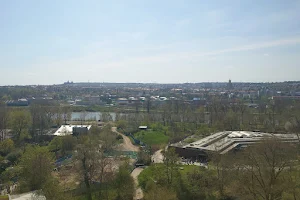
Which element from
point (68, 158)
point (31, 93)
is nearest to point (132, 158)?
point (68, 158)

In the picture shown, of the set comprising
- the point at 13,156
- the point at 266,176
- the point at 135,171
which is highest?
the point at 266,176

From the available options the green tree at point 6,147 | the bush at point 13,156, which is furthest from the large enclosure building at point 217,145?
the green tree at point 6,147

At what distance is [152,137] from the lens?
3095 centimetres

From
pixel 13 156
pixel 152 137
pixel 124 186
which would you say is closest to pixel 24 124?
pixel 13 156

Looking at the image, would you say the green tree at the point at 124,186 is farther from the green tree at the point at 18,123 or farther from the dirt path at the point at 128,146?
the green tree at the point at 18,123

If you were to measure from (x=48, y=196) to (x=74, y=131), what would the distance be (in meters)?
20.5

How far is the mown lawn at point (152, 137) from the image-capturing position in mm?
29444

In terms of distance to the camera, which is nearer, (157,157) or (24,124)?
(157,157)

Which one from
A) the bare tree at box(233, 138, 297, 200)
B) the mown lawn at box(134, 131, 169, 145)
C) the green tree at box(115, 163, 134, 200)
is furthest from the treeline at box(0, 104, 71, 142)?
the bare tree at box(233, 138, 297, 200)

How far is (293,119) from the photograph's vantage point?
32.5 metres

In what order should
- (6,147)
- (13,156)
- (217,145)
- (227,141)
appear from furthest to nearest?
(227,141)
(6,147)
(217,145)
(13,156)

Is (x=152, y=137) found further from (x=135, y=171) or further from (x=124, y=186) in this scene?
(x=124, y=186)

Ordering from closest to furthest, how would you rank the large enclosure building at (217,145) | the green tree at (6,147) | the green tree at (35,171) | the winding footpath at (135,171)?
1. the green tree at (35,171)
2. the winding footpath at (135,171)
3. the large enclosure building at (217,145)
4. the green tree at (6,147)

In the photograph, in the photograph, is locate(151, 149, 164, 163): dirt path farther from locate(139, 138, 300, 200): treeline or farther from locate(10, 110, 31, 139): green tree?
locate(10, 110, 31, 139): green tree
